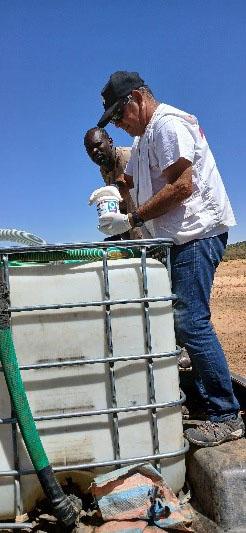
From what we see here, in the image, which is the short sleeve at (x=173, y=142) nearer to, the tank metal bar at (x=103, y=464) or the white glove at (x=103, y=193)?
the white glove at (x=103, y=193)

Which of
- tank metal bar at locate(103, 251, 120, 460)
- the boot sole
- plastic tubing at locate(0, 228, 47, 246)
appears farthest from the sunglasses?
the boot sole

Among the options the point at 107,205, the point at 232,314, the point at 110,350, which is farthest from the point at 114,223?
the point at 232,314

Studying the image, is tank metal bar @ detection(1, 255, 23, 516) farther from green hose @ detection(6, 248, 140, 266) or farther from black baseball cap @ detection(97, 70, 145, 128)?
black baseball cap @ detection(97, 70, 145, 128)

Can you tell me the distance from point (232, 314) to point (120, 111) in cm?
1053

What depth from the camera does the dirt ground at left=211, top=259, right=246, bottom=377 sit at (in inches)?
314

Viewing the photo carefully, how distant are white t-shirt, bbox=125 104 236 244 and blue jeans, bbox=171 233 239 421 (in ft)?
0.27

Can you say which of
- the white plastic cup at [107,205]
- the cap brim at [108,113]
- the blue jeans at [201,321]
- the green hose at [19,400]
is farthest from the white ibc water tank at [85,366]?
the cap brim at [108,113]

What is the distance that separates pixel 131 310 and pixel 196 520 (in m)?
0.84

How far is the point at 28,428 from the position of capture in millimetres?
1871

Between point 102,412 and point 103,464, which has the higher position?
point 102,412

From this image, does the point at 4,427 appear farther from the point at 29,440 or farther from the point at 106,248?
the point at 106,248

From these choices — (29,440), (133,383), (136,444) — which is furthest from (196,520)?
(29,440)

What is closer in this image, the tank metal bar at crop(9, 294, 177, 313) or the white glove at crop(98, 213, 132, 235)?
the tank metal bar at crop(9, 294, 177, 313)

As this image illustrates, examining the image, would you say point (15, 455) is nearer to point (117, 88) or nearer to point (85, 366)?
point (85, 366)
